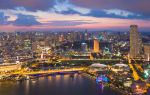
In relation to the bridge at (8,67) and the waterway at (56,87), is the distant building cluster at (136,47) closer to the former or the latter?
the waterway at (56,87)

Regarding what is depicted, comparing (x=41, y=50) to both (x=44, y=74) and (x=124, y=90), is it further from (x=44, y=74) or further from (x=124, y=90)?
(x=124, y=90)

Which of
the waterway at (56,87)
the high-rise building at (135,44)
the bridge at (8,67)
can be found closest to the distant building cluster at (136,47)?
the high-rise building at (135,44)

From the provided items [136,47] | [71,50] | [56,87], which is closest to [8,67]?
[56,87]

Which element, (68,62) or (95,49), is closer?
(68,62)

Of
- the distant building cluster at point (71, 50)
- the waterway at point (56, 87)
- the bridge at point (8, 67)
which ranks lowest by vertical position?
the waterway at point (56, 87)

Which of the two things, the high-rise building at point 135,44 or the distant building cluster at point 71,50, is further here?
the high-rise building at point 135,44

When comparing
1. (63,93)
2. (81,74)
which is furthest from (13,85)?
(81,74)

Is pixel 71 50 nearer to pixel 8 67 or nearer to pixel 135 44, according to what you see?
pixel 135 44
